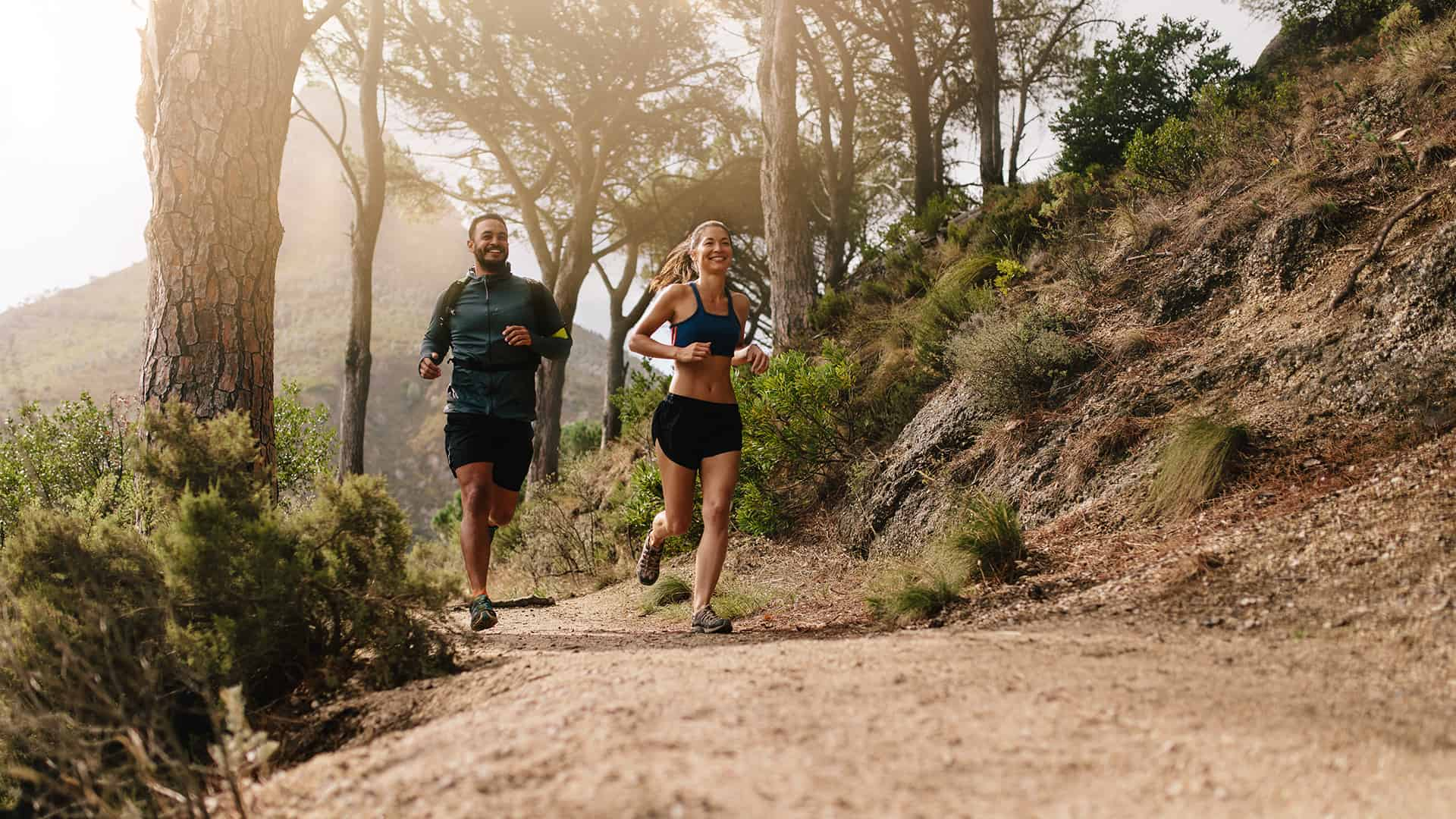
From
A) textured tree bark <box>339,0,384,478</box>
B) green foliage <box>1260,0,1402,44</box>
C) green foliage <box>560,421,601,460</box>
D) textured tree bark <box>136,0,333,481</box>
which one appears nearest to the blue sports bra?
textured tree bark <box>136,0,333,481</box>

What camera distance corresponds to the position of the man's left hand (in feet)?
16.3

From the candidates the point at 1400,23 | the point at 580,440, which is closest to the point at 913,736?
the point at 1400,23

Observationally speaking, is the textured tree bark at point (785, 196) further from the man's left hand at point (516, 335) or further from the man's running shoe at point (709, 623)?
the man's running shoe at point (709, 623)

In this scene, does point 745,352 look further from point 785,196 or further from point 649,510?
point 785,196

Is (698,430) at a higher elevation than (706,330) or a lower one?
lower

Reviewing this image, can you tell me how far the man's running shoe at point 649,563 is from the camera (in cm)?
543

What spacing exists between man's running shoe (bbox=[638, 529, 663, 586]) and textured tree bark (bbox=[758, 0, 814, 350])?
5.24 meters

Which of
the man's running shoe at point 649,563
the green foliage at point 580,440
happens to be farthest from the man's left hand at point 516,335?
the green foliage at point 580,440

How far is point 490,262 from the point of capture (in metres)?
5.21

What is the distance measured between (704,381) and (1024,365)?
9.57ft

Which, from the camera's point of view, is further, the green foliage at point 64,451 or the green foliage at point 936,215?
the green foliage at point 936,215

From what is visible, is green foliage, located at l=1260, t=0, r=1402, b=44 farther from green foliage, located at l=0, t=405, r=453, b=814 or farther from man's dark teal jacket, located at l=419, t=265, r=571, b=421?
green foliage, located at l=0, t=405, r=453, b=814

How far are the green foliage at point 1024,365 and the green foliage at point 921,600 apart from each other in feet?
7.07

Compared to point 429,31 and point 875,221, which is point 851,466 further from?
point 875,221
